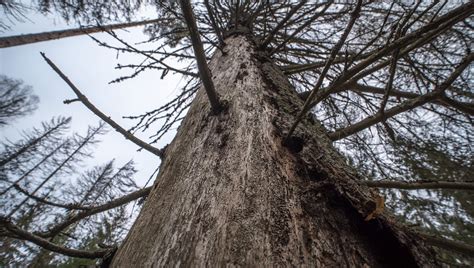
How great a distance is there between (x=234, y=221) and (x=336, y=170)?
0.39 meters

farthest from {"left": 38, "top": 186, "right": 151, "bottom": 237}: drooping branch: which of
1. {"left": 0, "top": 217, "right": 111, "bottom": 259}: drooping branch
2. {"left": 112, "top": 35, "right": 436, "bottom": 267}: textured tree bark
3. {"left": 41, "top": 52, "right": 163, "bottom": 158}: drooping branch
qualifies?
{"left": 112, "top": 35, "right": 436, "bottom": 267}: textured tree bark

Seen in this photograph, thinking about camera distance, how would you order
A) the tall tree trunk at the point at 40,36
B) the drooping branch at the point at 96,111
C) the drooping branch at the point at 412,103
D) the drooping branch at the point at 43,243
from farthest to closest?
the tall tree trunk at the point at 40,36, the drooping branch at the point at 96,111, the drooping branch at the point at 412,103, the drooping branch at the point at 43,243

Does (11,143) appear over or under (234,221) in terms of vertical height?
over

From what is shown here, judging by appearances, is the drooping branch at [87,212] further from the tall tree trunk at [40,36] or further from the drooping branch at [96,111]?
the tall tree trunk at [40,36]

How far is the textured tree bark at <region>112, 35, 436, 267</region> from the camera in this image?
1.91 ft

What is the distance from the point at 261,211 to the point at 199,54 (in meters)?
0.59

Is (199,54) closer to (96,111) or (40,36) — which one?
(96,111)

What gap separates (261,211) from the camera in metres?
0.64

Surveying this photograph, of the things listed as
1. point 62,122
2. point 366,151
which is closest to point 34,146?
point 62,122

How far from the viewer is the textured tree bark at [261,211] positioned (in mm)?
583

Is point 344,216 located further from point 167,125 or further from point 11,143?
point 11,143

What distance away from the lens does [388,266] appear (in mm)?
618

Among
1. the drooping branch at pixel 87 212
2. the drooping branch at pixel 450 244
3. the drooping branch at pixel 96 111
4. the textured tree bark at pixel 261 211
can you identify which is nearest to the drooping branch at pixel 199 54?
the textured tree bark at pixel 261 211

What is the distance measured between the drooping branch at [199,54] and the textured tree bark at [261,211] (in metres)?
0.11
